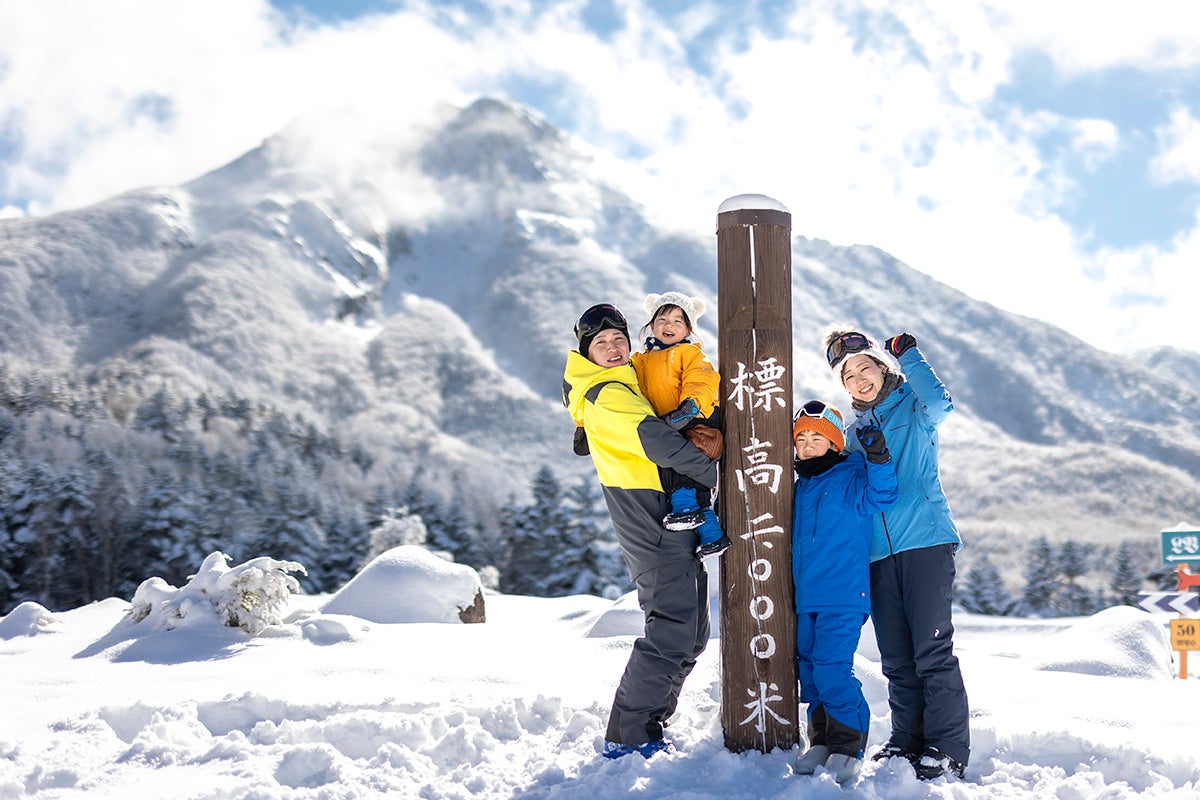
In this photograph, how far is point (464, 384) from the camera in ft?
332

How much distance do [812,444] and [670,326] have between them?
0.80m

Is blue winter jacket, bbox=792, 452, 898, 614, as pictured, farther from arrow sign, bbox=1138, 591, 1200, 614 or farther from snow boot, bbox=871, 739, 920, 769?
arrow sign, bbox=1138, 591, 1200, 614

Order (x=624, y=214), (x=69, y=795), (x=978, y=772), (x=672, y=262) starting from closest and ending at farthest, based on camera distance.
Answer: (x=69, y=795) < (x=978, y=772) < (x=672, y=262) < (x=624, y=214)

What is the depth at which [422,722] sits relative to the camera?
3846 mm

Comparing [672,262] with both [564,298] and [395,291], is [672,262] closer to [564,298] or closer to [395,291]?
[564,298]

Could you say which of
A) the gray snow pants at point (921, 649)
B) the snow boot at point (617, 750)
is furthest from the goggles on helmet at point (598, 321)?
the snow boot at point (617, 750)

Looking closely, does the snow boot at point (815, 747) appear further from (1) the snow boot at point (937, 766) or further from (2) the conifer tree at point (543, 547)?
(2) the conifer tree at point (543, 547)

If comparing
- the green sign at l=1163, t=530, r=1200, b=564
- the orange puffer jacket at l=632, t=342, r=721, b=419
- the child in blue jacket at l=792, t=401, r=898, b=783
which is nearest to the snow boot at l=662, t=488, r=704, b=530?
the orange puffer jacket at l=632, t=342, r=721, b=419

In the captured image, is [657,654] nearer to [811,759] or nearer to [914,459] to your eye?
[811,759]

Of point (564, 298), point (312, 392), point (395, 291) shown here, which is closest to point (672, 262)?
point (564, 298)

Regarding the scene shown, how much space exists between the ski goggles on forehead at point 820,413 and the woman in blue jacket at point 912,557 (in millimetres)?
89

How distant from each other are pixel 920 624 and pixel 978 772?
24.1 inches

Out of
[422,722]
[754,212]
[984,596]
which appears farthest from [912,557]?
[984,596]

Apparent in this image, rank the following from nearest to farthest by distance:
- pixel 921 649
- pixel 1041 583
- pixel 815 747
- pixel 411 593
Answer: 1. pixel 815 747
2. pixel 921 649
3. pixel 411 593
4. pixel 1041 583
